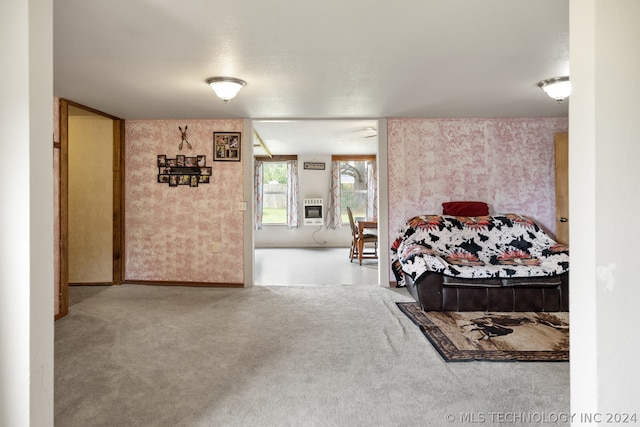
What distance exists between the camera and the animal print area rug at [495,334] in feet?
8.98

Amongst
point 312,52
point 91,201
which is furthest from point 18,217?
point 91,201

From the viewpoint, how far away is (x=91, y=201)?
16.8 ft

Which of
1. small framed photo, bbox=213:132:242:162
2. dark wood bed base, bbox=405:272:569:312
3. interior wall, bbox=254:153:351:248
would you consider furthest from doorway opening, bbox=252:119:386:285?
dark wood bed base, bbox=405:272:569:312

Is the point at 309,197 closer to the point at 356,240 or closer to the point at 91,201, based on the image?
the point at 356,240

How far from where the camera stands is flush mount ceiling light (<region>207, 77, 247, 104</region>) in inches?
132

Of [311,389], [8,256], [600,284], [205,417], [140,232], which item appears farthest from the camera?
[140,232]

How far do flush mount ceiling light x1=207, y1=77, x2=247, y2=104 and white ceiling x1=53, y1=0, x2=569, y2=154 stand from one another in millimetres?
91

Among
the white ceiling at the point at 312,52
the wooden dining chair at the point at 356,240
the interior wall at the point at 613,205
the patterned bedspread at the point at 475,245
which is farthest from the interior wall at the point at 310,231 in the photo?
the interior wall at the point at 613,205

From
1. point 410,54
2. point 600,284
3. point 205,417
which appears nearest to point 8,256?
point 205,417

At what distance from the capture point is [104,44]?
8.54 feet

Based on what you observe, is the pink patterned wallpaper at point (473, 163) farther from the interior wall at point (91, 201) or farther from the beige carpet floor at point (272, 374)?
the interior wall at point (91, 201)

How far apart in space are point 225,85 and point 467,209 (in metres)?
3.24

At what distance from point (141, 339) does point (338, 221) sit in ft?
21.3

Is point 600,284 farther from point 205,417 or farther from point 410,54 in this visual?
point 410,54
